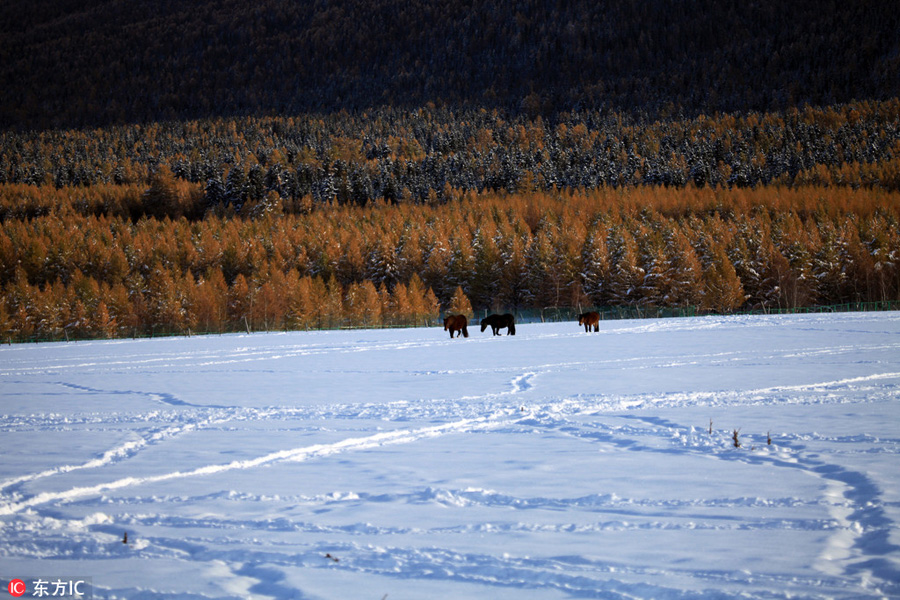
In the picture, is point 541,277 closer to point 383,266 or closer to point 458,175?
point 383,266

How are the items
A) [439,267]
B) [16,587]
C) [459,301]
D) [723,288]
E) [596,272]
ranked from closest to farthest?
[16,587] → [723,288] → [596,272] → [459,301] → [439,267]

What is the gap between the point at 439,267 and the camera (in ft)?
328

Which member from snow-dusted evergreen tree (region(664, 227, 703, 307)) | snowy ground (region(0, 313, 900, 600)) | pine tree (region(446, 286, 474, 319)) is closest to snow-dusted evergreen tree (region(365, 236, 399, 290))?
pine tree (region(446, 286, 474, 319))

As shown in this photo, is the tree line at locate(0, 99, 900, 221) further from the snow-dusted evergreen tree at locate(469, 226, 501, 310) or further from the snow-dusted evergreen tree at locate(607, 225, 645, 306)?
the snow-dusted evergreen tree at locate(607, 225, 645, 306)

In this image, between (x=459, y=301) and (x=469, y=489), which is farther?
(x=459, y=301)

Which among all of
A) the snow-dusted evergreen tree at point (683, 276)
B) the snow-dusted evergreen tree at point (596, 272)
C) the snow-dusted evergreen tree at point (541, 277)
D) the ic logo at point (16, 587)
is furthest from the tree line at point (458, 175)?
the ic logo at point (16, 587)

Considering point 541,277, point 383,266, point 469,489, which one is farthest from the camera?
point 383,266

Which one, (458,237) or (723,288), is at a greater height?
(458,237)

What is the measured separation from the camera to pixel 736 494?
7.22m

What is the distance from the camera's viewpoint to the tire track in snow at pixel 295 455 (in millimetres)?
7691

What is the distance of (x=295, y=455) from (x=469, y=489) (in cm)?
289

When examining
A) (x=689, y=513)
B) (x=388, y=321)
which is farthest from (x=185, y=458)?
(x=388, y=321)

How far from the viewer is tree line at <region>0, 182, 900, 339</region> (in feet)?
278

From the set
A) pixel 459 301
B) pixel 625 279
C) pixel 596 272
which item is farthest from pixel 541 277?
pixel 625 279
